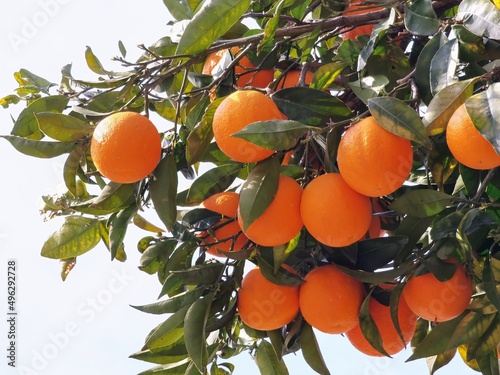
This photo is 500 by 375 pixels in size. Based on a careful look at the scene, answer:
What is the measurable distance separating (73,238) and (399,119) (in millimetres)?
993

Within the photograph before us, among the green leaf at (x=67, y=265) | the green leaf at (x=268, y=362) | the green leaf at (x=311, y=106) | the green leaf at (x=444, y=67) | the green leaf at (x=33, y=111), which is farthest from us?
the green leaf at (x=67, y=265)

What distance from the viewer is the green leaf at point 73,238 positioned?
5.78ft

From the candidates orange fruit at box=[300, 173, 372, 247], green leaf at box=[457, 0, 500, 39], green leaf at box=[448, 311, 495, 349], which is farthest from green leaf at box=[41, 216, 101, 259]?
green leaf at box=[457, 0, 500, 39]

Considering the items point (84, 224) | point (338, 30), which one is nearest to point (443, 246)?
point (338, 30)

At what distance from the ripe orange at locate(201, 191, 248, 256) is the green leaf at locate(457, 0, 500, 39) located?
644 mm

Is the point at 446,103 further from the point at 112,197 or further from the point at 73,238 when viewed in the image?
the point at 73,238

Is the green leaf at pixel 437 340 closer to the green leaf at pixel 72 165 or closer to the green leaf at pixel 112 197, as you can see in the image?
the green leaf at pixel 112 197

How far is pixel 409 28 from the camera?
1.35 m

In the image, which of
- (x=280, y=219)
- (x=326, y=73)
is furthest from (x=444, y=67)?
(x=280, y=219)

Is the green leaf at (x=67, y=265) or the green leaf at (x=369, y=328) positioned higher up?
the green leaf at (x=67, y=265)

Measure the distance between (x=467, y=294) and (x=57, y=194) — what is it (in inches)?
44.9

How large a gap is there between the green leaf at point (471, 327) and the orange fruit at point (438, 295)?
0.05 metres

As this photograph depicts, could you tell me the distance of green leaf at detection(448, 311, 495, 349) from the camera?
4.82 feet

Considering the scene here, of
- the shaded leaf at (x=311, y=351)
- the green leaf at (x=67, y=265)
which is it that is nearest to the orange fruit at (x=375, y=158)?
the shaded leaf at (x=311, y=351)
